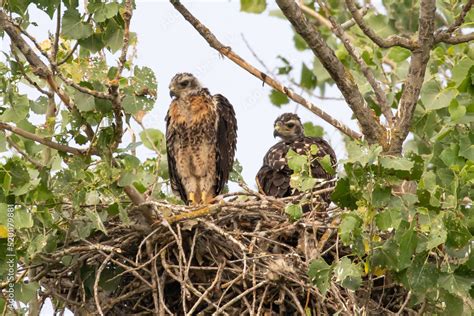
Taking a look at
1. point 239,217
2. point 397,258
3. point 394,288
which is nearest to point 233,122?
point 239,217

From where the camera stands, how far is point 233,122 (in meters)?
8.48

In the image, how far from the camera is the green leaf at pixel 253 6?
993 cm

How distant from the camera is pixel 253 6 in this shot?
9961 millimetres

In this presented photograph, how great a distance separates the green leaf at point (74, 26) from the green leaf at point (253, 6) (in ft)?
12.3

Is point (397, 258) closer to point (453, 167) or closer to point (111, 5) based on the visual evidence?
point (453, 167)

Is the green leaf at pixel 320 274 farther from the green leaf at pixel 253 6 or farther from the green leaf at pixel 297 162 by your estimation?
the green leaf at pixel 253 6

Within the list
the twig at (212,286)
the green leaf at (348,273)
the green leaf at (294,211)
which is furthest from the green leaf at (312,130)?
the green leaf at (348,273)

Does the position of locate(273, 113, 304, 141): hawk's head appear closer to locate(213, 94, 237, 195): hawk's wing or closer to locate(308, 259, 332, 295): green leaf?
locate(213, 94, 237, 195): hawk's wing

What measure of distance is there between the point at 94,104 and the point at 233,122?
97.9 inches

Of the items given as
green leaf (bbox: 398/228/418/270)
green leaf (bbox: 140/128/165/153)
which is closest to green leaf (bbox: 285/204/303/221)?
green leaf (bbox: 398/228/418/270)

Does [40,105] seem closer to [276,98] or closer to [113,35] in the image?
[113,35]

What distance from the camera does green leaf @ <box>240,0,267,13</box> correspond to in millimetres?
9930

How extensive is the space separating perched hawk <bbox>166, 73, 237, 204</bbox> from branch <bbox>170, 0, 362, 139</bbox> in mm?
1665

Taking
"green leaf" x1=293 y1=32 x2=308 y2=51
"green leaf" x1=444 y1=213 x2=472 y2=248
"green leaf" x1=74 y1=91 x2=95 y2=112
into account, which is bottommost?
"green leaf" x1=444 y1=213 x2=472 y2=248
